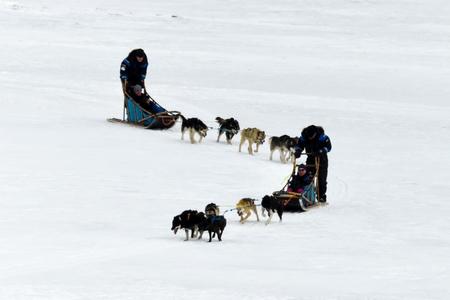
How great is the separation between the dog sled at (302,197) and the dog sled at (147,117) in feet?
14.2

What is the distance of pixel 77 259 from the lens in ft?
22.9

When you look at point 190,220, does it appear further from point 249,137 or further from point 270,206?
point 249,137

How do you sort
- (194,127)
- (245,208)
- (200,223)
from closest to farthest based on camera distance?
(200,223) → (245,208) → (194,127)

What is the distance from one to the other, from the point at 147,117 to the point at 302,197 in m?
4.94

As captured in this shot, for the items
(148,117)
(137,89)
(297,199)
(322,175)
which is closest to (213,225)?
(297,199)

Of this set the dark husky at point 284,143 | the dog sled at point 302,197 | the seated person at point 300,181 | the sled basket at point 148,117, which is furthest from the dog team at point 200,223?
the sled basket at point 148,117

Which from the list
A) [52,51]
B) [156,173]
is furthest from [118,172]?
[52,51]

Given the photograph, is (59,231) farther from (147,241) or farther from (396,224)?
(396,224)

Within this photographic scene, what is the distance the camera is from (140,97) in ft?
47.7

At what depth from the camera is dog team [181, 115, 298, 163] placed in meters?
12.4

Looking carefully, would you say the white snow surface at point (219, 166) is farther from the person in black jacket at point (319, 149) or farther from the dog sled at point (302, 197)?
the person in black jacket at point (319, 149)

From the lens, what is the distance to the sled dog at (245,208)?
29.1ft

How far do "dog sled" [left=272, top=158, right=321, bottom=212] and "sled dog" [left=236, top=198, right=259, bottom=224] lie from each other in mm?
392

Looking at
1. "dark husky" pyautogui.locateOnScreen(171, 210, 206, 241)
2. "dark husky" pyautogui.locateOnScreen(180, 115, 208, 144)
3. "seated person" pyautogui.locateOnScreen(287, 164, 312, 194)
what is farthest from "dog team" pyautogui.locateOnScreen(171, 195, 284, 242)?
"dark husky" pyautogui.locateOnScreen(180, 115, 208, 144)
